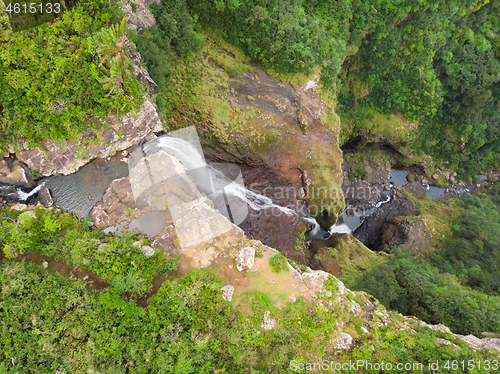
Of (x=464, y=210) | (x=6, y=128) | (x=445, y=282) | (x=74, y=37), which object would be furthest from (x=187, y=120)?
(x=464, y=210)

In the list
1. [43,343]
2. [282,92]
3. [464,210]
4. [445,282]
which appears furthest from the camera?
[464,210]

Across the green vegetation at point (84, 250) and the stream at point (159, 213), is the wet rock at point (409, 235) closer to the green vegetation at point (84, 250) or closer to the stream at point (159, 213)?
the stream at point (159, 213)

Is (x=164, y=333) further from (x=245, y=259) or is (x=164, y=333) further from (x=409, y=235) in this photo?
(x=409, y=235)

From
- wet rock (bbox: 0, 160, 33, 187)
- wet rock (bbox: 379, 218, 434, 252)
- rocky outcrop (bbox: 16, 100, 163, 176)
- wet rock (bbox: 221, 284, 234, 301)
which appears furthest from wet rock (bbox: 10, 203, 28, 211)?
wet rock (bbox: 379, 218, 434, 252)

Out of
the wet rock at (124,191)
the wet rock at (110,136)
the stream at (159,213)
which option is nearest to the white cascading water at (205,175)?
the stream at (159,213)

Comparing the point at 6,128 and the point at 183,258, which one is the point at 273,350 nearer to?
the point at 183,258

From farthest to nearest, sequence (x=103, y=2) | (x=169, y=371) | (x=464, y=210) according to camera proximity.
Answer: (x=464, y=210), (x=103, y=2), (x=169, y=371)

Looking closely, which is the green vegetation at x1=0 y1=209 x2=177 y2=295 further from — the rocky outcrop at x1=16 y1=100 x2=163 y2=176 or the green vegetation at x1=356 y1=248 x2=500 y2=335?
the green vegetation at x1=356 y1=248 x2=500 y2=335
